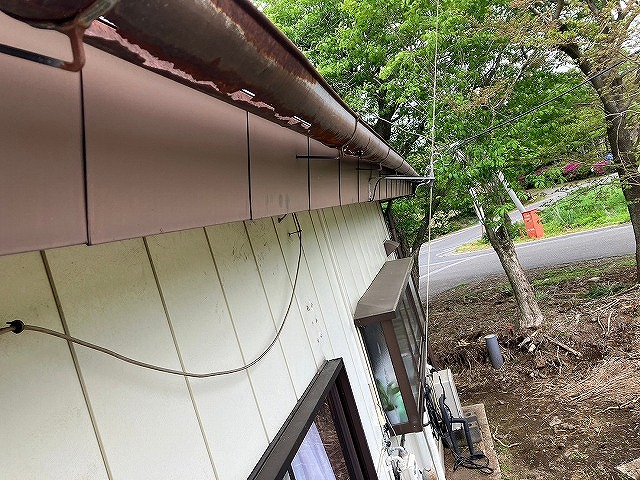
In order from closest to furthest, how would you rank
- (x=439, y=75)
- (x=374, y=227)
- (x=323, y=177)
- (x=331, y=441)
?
1. (x=323, y=177)
2. (x=331, y=441)
3. (x=374, y=227)
4. (x=439, y=75)

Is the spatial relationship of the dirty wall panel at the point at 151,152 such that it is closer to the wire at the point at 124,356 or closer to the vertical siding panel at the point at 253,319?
the wire at the point at 124,356

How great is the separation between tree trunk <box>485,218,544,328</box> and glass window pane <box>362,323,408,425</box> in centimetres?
670

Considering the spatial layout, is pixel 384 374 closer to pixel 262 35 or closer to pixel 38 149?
pixel 262 35

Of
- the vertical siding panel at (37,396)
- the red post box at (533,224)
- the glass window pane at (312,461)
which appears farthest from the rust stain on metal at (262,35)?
the red post box at (533,224)

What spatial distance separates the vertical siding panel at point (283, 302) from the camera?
202 centimetres

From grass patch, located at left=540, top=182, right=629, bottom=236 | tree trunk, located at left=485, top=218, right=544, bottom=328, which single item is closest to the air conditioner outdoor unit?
tree trunk, located at left=485, top=218, right=544, bottom=328

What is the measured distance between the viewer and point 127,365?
3.61 ft

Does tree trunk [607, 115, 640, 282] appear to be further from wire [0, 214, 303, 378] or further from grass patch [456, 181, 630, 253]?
wire [0, 214, 303, 378]

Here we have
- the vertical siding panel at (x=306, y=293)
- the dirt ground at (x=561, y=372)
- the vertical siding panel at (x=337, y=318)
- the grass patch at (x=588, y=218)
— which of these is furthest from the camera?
the grass patch at (x=588, y=218)

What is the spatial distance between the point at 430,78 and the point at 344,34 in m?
1.88

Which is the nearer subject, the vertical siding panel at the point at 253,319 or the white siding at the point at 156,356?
the white siding at the point at 156,356

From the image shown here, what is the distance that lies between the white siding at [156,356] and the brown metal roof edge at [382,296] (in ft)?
3.99

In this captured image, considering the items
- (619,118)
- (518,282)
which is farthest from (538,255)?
(619,118)

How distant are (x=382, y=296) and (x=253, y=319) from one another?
7.28ft
